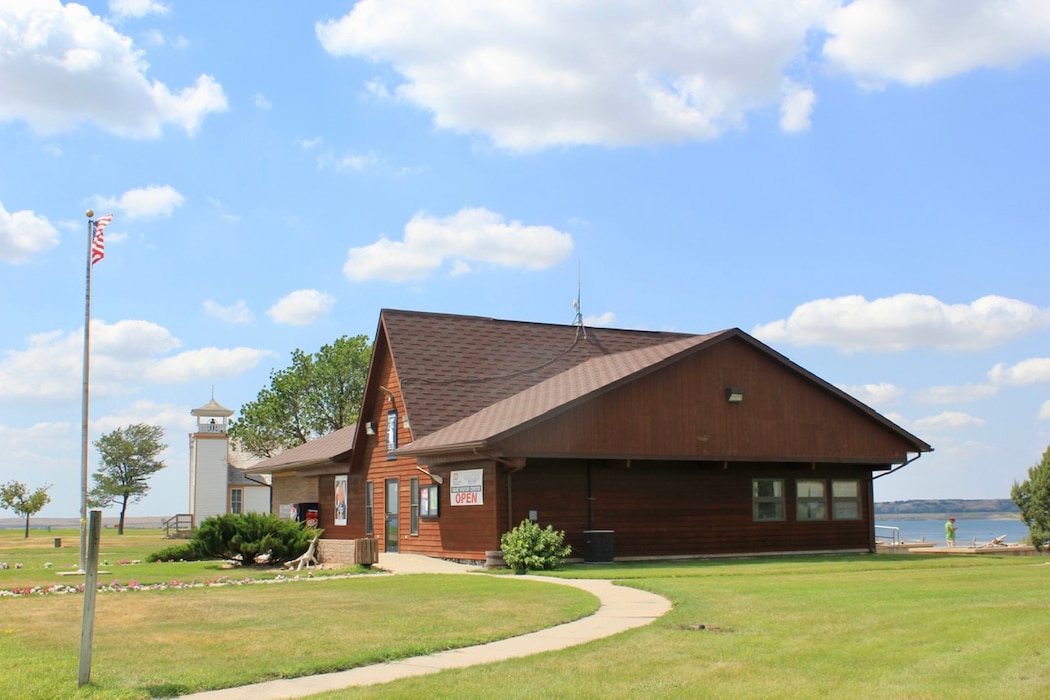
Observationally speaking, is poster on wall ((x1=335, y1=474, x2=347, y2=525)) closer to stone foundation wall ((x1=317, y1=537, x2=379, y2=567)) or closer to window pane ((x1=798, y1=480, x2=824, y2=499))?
stone foundation wall ((x1=317, y1=537, x2=379, y2=567))

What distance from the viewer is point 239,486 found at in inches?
2581

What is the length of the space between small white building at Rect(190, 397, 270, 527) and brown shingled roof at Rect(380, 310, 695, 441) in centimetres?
3564

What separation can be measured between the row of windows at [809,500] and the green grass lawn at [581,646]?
9.52 metres

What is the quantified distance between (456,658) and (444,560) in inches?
631

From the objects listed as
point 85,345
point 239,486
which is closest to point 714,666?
point 85,345

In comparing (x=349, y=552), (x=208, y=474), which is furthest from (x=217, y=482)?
(x=349, y=552)

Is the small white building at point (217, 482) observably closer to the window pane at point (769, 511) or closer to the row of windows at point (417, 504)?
the row of windows at point (417, 504)

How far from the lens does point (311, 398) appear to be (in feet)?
195

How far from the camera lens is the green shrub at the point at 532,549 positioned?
22.6m

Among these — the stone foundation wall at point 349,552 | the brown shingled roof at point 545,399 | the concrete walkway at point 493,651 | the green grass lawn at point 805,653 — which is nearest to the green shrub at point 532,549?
the brown shingled roof at point 545,399

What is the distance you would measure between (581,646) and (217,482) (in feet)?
189

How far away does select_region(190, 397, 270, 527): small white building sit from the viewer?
211ft

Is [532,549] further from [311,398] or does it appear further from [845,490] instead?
[311,398]

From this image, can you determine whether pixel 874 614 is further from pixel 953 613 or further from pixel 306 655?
pixel 306 655
